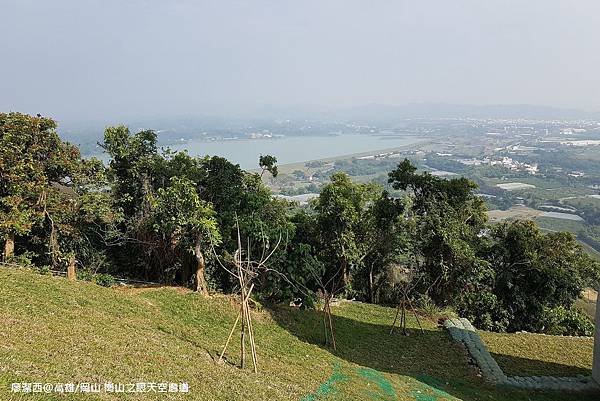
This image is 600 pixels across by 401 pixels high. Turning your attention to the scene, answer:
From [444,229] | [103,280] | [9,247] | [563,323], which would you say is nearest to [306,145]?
[563,323]

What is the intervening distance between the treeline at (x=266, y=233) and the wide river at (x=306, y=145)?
3261 inches

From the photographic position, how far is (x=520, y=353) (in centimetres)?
1349

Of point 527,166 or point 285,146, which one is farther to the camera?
point 285,146

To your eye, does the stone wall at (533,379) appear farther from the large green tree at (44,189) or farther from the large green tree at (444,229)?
the large green tree at (44,189)

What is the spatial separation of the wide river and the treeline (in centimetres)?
8283

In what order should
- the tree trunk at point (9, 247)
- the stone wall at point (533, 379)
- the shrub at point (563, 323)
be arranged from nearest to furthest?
the stone wall at point (533, 379), the tree trunk at point (9, 247), the shrub at point (563, 323)

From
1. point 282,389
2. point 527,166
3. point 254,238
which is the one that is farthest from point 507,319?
point 527,166

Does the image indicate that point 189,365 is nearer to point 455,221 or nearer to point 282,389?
point 282,389

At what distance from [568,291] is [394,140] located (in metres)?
152

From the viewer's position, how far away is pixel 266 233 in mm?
15211

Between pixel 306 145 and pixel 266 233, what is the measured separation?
131 metres

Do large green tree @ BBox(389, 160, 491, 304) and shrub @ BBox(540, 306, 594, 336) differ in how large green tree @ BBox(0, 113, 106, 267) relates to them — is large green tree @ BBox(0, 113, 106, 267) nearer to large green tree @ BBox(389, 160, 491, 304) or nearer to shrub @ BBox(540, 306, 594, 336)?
large green tree @ BBox(389, 160, 491, 304)

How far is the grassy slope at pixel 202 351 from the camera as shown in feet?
21.8

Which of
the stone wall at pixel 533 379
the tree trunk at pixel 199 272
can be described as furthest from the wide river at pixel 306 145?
the stone wall at pixel 533 379
